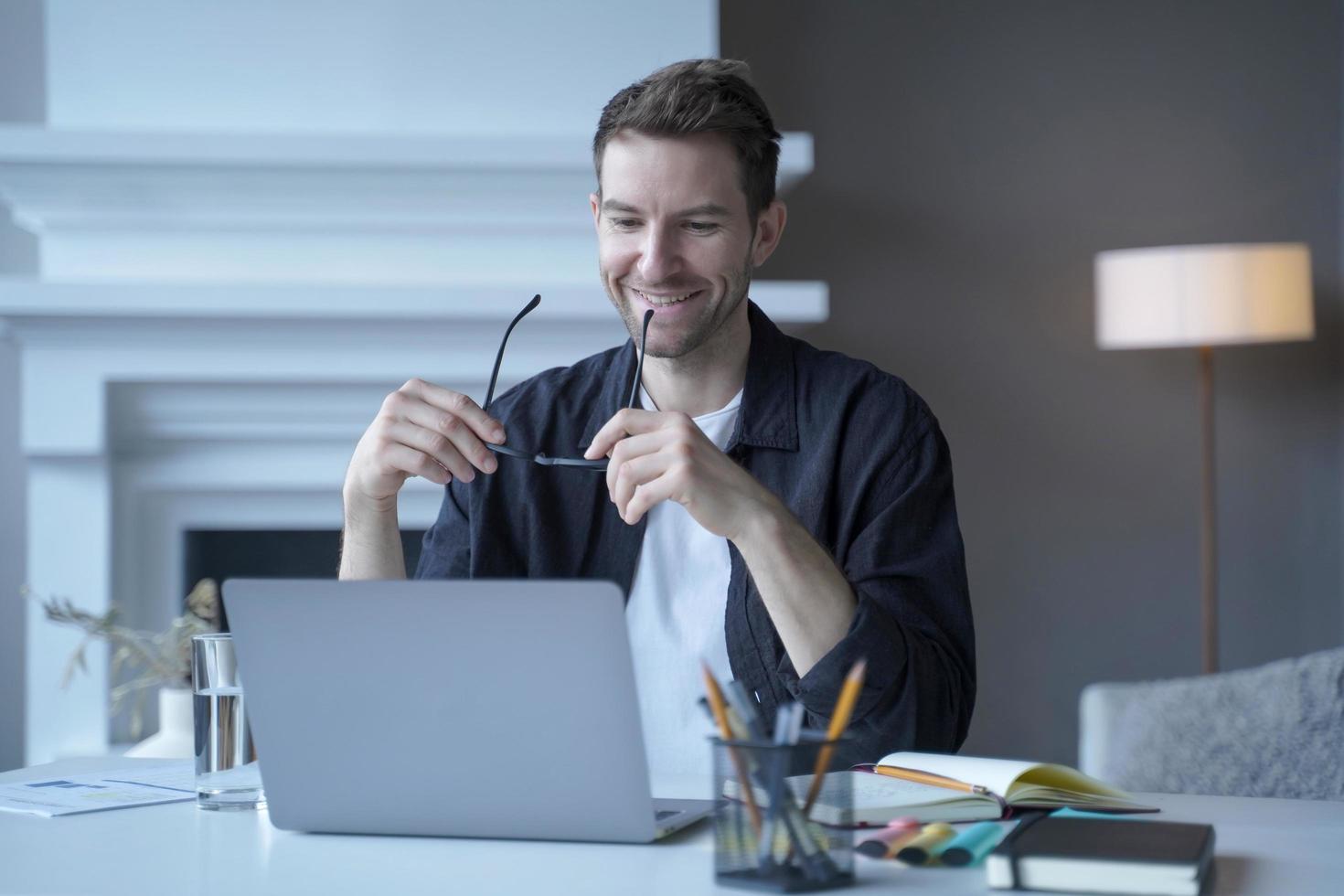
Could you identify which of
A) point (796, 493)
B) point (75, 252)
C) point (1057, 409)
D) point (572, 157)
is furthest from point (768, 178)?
point (1057, 409)

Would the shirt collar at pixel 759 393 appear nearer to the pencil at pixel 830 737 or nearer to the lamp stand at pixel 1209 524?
the pencil at pixel 830 737

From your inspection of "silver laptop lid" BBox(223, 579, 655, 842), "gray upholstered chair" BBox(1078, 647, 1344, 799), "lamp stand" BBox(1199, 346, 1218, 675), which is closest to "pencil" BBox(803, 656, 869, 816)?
"silver laptop lid" BBox(223, 579, 655, 842)

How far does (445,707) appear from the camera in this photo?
820mm

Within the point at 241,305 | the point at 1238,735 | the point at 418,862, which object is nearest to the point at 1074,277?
the point at 1238,735

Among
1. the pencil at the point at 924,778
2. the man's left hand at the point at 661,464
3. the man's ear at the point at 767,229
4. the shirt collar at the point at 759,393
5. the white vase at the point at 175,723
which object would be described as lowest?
the white vase at the point at 175,723

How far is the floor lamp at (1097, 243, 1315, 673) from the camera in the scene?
270cm

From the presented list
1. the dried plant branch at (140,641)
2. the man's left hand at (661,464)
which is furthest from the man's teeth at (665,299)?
the dried plant branch at (140,641)

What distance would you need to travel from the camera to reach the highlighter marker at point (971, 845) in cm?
78

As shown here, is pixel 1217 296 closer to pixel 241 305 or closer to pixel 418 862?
pixel 241 305

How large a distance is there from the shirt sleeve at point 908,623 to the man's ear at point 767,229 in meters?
0.26

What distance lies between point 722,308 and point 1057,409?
5.70 feet

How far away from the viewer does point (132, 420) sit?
2.45 m

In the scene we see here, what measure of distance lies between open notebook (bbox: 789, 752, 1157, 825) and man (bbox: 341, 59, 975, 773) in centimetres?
25

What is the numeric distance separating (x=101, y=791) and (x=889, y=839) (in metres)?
0.60
